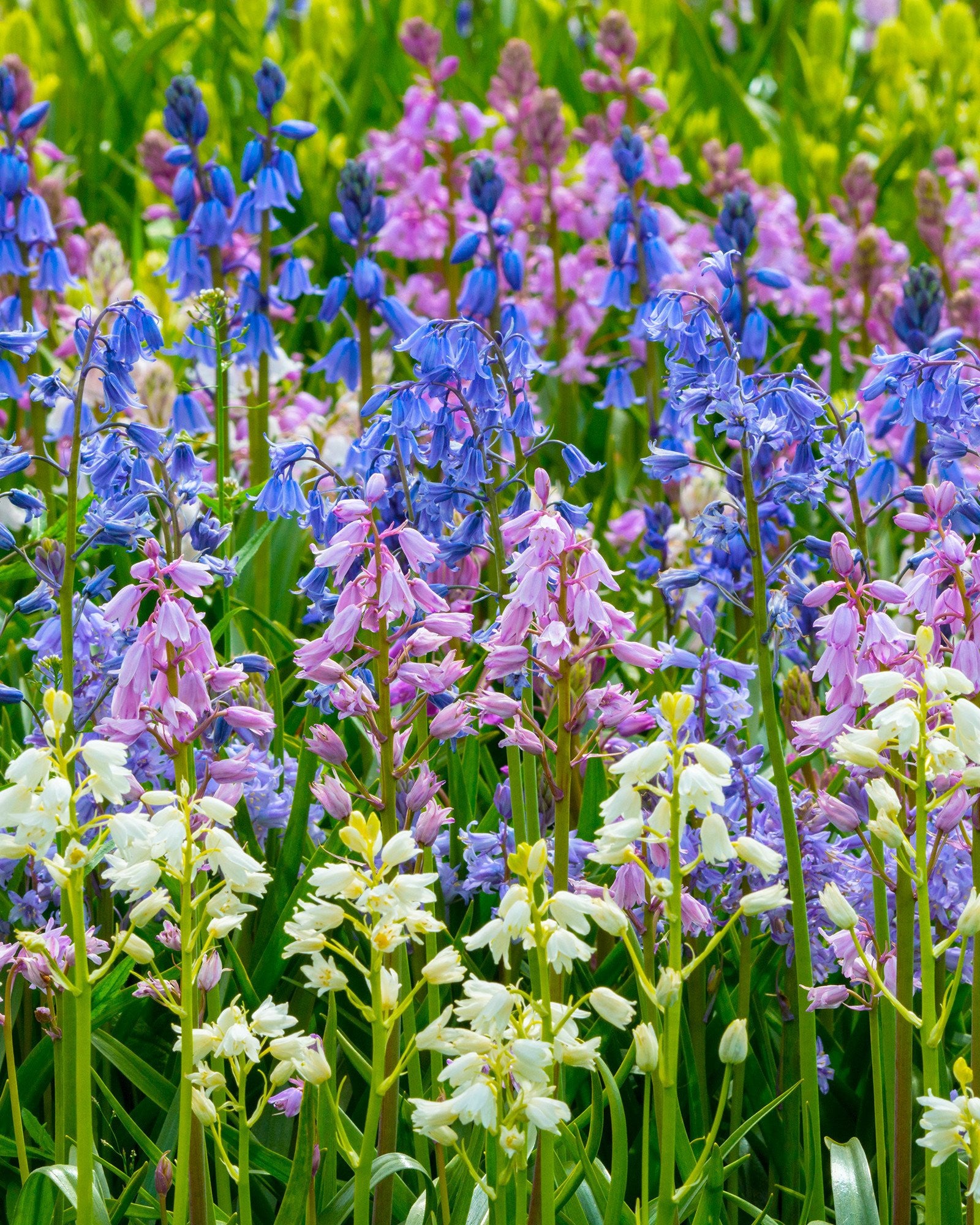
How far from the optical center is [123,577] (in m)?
3.64

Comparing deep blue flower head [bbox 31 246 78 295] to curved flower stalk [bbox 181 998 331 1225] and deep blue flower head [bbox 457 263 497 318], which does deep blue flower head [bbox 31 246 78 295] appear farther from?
curved flower stalk [bbox 181 998 331 1225]

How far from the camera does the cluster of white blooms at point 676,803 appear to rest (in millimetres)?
1669

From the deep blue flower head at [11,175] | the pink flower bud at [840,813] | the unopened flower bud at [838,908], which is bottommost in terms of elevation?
the unopened flower bud at [838,908]

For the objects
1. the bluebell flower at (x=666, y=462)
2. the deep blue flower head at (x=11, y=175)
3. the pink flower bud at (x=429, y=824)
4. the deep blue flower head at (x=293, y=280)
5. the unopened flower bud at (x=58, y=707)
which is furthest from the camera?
the deep blue flower head at (x=293, y=280)

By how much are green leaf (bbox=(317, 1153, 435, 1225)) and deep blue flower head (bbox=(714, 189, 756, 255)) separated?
124 inches

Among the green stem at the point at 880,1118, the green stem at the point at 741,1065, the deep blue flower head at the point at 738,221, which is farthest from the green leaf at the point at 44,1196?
the deep blue flower head at the point at 738,221

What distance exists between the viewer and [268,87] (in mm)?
4504

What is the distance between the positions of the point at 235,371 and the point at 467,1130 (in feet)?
11.3

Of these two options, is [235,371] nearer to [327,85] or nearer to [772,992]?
[772,992]

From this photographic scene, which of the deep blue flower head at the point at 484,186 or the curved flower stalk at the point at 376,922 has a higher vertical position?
the deep blue flower head at the point at 484,186

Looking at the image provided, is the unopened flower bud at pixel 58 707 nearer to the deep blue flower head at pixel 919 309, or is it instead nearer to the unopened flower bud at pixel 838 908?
the unopened flower bud at pixel 838 908

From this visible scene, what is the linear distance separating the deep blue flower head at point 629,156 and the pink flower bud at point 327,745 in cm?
311

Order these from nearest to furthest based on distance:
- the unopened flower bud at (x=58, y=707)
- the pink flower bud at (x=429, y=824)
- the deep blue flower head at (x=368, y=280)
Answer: the unopened flower bud at (x=58, y=707) < the pink flower bud at (x=429, y=824) < the deep blue flower head at (x=368, y=280)

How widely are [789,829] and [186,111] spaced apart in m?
3.28
